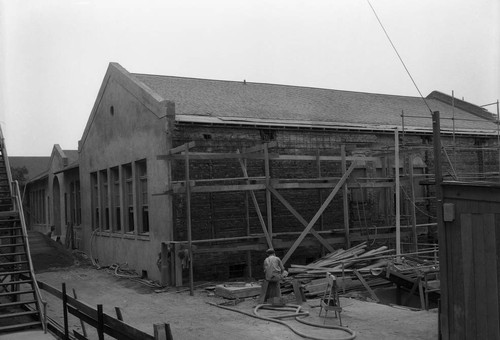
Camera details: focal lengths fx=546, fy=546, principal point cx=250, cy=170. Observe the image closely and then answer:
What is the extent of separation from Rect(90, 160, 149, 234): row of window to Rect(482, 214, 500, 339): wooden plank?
13.0 metres

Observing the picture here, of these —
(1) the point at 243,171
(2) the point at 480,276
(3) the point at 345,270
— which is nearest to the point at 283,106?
(1) the point at 243,171

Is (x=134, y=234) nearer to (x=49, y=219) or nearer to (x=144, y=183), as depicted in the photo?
(x=144, y=183)

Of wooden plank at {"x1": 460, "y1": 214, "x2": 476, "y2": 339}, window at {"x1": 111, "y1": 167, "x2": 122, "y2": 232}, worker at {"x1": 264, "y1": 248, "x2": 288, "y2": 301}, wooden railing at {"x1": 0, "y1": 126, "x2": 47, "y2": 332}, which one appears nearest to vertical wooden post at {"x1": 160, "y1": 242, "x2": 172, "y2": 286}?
wooden railing at {"x1": 0, "y1": 126, "x2": 47, "y2": 332}

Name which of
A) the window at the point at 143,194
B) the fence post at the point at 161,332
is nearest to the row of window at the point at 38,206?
the window at the point at 143,194


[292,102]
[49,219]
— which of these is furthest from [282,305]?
[49,219]

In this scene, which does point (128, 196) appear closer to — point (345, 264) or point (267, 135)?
point (267, 135)

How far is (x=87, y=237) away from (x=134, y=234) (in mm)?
6386

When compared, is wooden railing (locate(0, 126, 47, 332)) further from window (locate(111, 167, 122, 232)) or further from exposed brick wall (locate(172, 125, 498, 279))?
window (locate(111, 167, 122, 232))

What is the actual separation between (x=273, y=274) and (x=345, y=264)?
9.29 ft

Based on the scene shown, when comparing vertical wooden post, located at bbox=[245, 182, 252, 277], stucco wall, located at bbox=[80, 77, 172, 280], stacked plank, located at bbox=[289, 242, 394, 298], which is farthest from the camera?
stucco wall, located at bbox=[80, 77, 172, 280]

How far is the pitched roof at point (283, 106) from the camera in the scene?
18.3m

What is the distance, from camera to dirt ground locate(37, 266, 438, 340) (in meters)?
10.1

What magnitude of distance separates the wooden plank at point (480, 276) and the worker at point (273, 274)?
5.33 meters

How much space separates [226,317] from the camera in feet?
38.3
